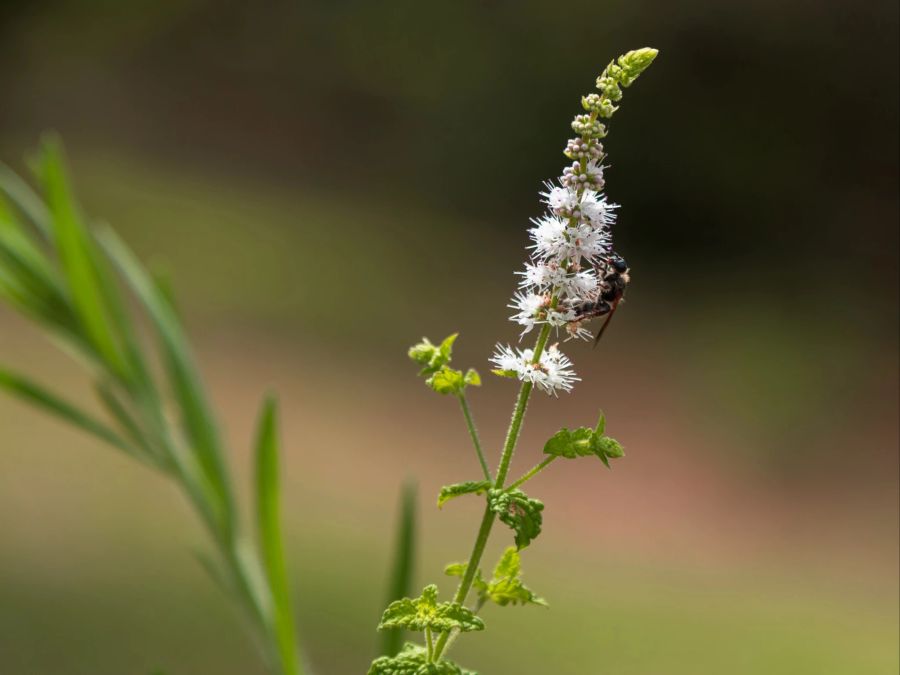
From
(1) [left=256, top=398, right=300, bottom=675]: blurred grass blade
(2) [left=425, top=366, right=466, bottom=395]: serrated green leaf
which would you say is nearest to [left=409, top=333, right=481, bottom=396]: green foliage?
(2) [left=425, top=366, right=466, bottom=395]: serrated green leaf

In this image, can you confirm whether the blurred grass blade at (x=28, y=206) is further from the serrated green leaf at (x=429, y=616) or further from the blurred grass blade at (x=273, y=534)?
the serrated green leaf at (x=429, y=616)

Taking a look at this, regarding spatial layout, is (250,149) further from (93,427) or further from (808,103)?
(93,427)

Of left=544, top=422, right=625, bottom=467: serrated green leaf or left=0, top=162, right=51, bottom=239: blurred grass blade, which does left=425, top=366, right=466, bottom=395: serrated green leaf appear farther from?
left=0, top=162, right=51, bottom=239: blurred grass blade

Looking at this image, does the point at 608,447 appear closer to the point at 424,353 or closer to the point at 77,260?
the point at 424,353

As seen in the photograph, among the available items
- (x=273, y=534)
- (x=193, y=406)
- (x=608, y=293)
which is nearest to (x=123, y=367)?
(x=193, y=406)

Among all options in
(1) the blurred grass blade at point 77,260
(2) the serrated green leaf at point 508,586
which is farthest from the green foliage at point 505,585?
(1) the blurred grass blade at point 77,260

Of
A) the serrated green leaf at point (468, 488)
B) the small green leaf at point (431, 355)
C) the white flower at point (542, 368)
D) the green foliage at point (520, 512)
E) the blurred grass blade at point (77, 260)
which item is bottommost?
the green foliage at point (520, 512)
